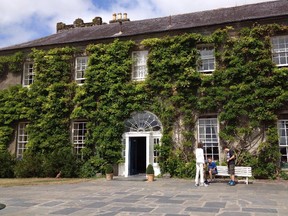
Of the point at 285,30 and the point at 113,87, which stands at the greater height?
the point at 285,30

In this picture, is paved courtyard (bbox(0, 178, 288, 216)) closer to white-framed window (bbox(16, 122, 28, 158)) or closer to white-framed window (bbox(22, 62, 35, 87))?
white-framed window (bbox(16, 122, 28, 158))

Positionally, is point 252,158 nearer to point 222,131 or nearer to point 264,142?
point 264,142

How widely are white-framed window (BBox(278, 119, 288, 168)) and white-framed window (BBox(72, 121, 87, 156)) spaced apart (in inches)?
430

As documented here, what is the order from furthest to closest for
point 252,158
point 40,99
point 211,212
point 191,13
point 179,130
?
1. point 191,13
2. point 40,99
3. point 179,130
4. point 252,158
5. point 211,212

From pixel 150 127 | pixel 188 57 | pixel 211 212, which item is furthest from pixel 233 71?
pixel 211 212

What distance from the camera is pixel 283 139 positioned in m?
14.5

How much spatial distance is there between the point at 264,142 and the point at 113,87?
8.69m

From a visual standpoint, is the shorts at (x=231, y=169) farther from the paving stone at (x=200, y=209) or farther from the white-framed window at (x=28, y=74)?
the white-framed window at (x=28, y=74)

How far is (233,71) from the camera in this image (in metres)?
15.2

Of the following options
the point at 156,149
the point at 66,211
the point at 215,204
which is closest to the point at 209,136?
the point at 156,149

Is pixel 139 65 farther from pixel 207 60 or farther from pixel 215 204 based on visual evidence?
pixel 215 204

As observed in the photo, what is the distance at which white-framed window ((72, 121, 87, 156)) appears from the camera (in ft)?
58.2

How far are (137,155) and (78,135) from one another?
12.7 ft

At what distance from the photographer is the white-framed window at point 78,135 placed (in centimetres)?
1775
